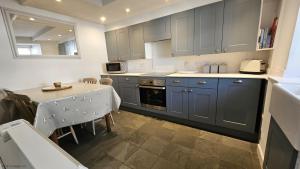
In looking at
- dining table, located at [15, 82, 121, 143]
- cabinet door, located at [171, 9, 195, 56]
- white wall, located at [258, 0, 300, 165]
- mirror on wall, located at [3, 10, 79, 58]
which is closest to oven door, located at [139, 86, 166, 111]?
cabinet door, located at [171, 9, 195, 56]

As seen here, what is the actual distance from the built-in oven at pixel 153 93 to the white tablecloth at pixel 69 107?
34.8 inches

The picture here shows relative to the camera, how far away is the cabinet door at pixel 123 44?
327 cm

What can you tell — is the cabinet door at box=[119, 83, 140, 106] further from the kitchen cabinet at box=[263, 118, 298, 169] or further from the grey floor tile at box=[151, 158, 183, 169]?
the kitchen cabinet at box=[263, 118, 298, 169]

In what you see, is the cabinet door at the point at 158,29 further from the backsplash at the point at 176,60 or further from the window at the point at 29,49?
the window at the point at 29,49

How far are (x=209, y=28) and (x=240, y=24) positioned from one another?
0.43m

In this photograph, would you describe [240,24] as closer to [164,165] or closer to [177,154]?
[177,154]

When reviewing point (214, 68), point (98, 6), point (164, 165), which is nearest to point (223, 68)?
point (214, 68)

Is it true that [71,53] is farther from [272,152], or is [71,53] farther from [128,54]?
[272,152]

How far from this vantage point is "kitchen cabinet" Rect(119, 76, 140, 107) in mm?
2988

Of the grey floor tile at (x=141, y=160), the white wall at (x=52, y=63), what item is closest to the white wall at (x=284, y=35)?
the grey floor tile at (x=141, y=160)

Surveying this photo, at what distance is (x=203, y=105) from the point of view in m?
2.18

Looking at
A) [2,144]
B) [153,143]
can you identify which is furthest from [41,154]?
[153,143]

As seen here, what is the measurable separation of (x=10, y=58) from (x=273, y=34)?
→ 4.05 meters

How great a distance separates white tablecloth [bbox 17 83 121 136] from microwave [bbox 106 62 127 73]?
1.52 meters
